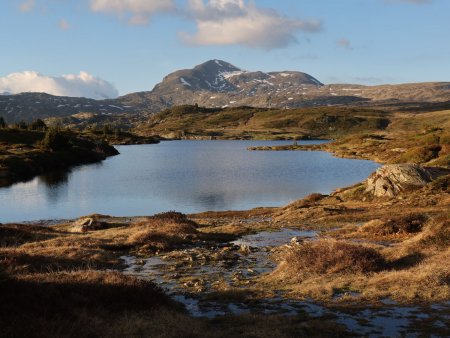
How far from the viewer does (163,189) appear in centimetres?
8981

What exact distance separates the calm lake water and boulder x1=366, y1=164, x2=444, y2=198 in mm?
18600

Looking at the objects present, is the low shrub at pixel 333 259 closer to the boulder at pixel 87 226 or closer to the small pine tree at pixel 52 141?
the boulder at pixel 87 226

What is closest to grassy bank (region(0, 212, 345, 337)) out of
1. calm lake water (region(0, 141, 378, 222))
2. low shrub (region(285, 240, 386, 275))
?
low shrub (region(285, 240, 386, 275))

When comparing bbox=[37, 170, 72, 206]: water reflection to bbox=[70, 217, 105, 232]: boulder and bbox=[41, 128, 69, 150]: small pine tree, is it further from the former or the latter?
bbox=[70, 217, 105, 232]: boulder

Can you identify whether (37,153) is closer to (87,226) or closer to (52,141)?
(52,141)

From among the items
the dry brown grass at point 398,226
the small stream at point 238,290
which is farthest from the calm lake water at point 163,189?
the small stream at point 238,290

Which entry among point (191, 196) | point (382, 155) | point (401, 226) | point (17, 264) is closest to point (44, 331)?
point (17, 264)

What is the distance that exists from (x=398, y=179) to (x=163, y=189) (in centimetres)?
4882

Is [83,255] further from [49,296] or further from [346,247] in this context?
[346,247]

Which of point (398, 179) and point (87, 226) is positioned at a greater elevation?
point (398, 179)

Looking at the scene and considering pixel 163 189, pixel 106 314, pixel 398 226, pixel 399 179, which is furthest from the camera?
pixel 163 189

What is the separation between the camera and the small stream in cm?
1567

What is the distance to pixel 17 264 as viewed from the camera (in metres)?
22.5

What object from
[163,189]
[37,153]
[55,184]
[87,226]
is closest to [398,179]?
[87,226]
